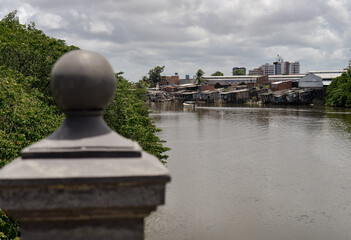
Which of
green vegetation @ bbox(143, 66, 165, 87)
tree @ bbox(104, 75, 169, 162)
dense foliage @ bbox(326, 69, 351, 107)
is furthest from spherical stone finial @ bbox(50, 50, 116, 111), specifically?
green vegetation @ bbox(143, 66, 165, 87)

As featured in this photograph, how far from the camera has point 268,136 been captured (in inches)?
1777

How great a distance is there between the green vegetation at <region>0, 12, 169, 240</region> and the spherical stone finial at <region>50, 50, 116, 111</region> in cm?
761

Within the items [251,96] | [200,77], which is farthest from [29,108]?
[200,77]

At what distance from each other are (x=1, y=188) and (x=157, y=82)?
6303 inches

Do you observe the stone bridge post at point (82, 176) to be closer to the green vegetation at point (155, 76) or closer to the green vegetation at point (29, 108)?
the green vegetation at point (29, 108)

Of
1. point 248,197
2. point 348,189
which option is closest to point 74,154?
point 248,197

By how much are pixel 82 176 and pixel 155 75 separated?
6278 inches

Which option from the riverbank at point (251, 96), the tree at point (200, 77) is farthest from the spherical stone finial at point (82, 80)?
the tree at point (200, 77)

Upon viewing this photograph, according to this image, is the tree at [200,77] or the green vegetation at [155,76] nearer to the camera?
the tree at [200,77]

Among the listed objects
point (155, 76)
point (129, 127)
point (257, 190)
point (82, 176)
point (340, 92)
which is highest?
point (155, 76)

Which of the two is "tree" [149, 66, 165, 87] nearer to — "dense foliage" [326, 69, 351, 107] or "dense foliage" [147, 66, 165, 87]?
"dense foliage" [147, 66, 165, 87]

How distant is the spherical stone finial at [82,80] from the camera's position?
2549 mm

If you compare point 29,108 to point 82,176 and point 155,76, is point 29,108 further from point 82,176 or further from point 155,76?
point 155,76

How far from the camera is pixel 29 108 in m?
14.0
